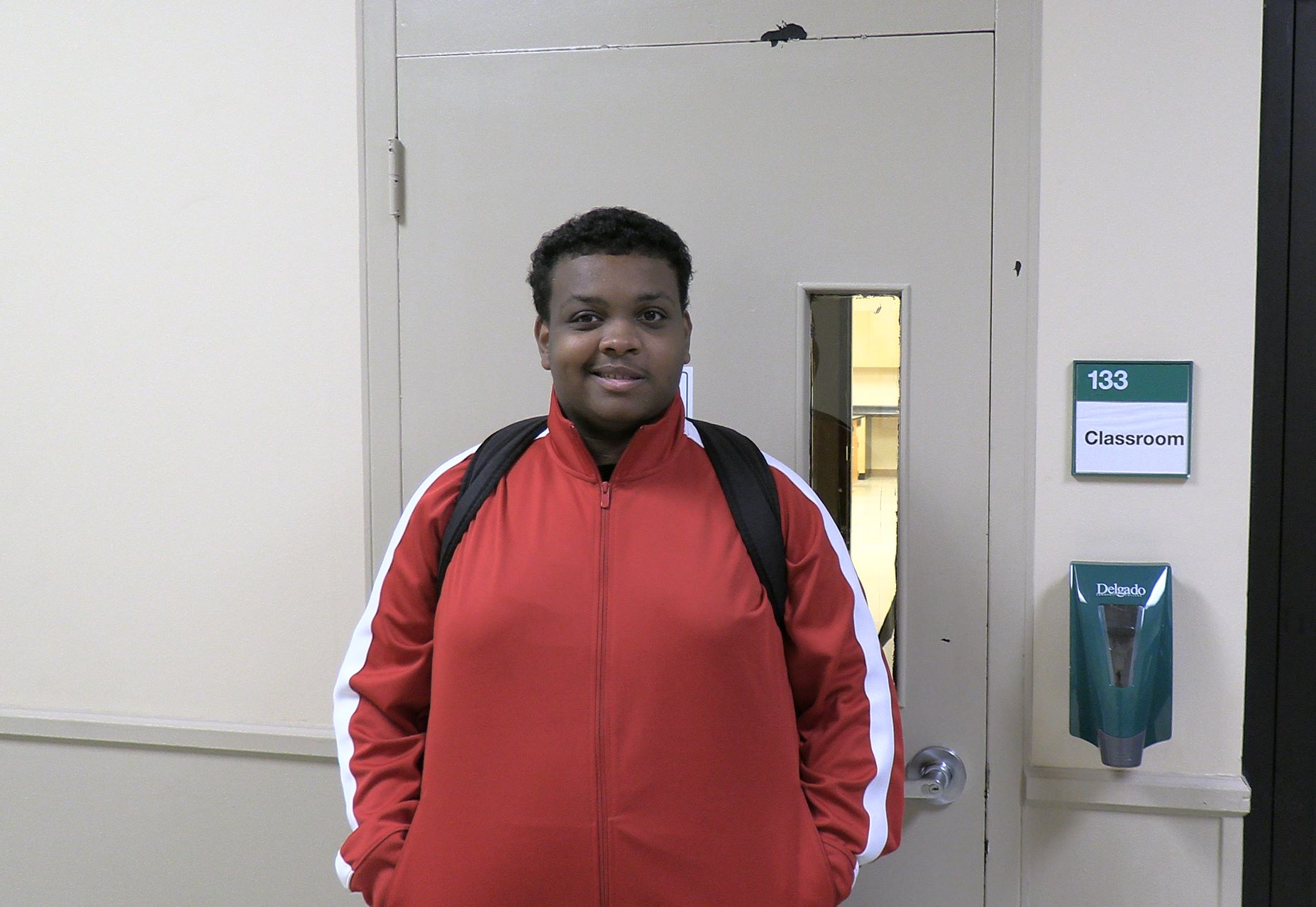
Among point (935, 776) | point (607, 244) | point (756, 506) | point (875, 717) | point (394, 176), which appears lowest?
point (935, 776)

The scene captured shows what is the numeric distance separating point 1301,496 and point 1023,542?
45cm

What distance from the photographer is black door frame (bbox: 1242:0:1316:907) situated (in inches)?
55.5

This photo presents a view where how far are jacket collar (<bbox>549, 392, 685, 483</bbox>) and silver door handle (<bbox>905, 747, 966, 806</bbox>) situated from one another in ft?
2.40

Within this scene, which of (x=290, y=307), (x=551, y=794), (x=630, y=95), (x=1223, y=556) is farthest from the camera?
(x=290, y=307)

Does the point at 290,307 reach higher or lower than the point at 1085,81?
lower

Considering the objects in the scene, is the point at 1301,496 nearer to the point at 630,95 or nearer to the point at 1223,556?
the point at 1223,556

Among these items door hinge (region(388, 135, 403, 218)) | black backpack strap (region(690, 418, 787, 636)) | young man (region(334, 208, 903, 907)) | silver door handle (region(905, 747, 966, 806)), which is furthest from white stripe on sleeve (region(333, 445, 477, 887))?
silver door handle (region(905, 747, 966, 806))

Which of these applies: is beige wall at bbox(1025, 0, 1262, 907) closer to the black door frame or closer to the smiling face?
the black door frame

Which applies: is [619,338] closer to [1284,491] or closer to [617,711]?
[617,711]

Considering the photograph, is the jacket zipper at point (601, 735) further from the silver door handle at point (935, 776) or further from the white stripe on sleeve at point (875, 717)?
the silver door handle at point (935, 776)

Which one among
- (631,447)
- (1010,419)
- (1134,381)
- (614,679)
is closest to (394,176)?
(631,447)

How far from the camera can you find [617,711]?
1098mm

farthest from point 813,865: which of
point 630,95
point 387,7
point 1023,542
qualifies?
point 387,7

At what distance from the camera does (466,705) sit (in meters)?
1.14
